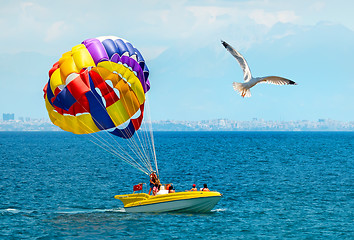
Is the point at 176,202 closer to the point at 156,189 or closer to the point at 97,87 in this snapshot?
the point at 156,189

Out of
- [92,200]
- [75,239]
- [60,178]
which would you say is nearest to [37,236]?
[75,239]

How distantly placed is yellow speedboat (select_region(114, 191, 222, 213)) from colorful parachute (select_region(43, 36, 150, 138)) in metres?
4.35

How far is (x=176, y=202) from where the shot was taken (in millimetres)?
31922

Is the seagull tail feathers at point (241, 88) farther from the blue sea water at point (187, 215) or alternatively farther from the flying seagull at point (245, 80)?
the blue sea water at point (187, 215)

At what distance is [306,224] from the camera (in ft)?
100

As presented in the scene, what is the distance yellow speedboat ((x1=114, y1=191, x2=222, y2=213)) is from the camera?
31.7m

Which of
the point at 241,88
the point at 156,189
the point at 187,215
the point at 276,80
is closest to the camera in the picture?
the point at 276,80

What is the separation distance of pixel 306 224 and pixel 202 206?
630 cm

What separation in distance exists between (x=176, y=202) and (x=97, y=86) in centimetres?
879

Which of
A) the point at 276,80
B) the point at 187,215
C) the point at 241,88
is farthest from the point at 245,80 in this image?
the point at 187,215

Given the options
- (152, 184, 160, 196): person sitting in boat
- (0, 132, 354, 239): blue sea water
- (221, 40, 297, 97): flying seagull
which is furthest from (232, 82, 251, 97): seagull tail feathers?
(152, 184, 160, 196): person sitting in boat

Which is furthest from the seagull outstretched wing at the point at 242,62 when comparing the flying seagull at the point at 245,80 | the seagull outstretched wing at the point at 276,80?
the seagull outstretched wing at the point at 276,80

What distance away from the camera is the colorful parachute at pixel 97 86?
31.4 meters

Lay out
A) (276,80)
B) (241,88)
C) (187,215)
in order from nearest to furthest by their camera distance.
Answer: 1. (276,80)
2. (241,88)
3. (187,215)
